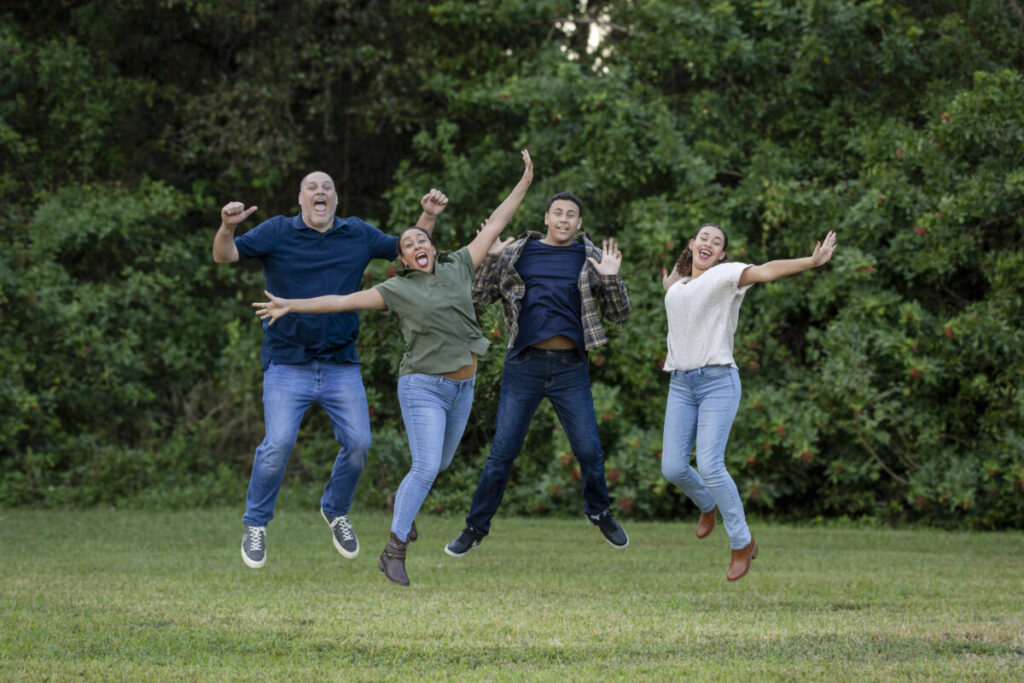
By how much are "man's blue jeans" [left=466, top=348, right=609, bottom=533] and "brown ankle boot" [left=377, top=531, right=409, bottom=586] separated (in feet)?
2.22

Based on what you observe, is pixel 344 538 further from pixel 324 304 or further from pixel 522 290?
pixel 522 290

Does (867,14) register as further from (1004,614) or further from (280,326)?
(280,326)

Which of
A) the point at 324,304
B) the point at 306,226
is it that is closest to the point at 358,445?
the point at 324,304

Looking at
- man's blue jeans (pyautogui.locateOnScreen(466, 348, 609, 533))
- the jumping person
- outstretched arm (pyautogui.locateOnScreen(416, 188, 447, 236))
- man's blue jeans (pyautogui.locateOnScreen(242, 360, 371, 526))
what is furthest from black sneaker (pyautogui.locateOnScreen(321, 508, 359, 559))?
outstretched arm (pyautogui.locateOnScreen(416, 188, 447, 236))

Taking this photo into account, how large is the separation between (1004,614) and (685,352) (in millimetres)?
2801

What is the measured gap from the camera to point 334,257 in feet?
24.5

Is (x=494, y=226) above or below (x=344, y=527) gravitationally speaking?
above

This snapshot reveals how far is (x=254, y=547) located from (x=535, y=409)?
1.77m

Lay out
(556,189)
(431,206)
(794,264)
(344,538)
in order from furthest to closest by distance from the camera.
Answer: (556,189), (344,538), (431,206), (794,264)

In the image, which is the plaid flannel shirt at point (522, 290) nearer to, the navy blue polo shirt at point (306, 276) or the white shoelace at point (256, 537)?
the navy blue polo shirt at point (306, 276)

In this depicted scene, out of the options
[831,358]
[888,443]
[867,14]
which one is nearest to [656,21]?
[867,14]

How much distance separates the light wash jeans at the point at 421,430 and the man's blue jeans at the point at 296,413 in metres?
0.39

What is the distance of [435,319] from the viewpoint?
7.17 m

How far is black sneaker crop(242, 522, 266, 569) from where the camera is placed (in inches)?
289
